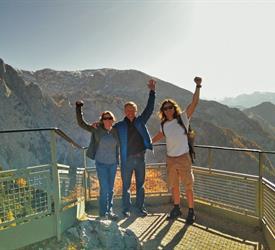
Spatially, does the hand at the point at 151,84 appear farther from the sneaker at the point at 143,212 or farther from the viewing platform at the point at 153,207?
the sneaker at the point at 143,212

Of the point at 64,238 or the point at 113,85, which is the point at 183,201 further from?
the point at 113,85

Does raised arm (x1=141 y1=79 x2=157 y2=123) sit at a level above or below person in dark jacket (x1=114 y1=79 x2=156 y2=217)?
above

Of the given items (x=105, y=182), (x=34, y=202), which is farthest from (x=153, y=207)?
(x=34, y=202)

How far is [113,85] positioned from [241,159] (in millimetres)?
56514

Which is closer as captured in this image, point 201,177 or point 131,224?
point 131,224

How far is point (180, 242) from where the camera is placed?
215 inches

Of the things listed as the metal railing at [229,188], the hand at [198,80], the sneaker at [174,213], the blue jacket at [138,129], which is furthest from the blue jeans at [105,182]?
the hand at [198,80]

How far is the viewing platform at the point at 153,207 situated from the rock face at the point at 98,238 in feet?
0.37

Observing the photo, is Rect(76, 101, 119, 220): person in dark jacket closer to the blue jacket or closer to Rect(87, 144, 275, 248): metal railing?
the blue jacket

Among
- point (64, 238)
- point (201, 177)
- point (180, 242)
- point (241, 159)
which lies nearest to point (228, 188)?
point (201, 177)

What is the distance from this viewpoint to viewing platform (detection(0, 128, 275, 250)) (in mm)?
4672

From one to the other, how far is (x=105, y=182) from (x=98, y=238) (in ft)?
2.93

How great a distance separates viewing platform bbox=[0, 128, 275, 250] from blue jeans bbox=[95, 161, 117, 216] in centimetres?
40

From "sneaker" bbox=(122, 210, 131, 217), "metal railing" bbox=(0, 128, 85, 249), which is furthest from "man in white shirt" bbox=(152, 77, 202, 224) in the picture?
"metal railing" bbox=(0, 128, 85, 249)
